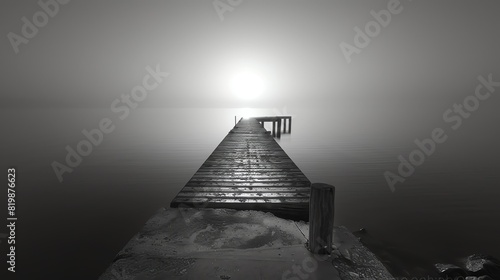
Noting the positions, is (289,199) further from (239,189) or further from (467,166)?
(467,166)

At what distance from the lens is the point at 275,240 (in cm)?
350

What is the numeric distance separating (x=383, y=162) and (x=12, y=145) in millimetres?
29177

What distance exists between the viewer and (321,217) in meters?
3.00

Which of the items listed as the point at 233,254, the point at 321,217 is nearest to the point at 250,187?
the point at 233,254

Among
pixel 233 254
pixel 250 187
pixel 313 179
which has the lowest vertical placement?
pixel 313 179

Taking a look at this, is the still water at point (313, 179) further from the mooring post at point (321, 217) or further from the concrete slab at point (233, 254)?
the mooring post at point (321, 217)

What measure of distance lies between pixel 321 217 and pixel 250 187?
289 centimetres

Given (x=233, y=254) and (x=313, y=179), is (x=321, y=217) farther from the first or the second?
(x=313, y=179)

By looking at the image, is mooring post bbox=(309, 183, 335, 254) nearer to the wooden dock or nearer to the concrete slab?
the concrete slab

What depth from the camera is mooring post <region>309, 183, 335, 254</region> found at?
2980mm

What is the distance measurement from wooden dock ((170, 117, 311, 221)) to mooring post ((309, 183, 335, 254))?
4.55ft

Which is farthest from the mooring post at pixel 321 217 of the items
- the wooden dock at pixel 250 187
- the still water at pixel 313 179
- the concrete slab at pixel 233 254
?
the still water at pixel 313 179

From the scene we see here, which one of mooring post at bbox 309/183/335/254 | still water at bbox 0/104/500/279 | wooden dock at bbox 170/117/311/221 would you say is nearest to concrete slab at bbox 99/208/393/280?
mooring post at bbox 309/183/335/254

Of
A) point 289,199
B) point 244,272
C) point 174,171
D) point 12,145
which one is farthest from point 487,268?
point 12,145
